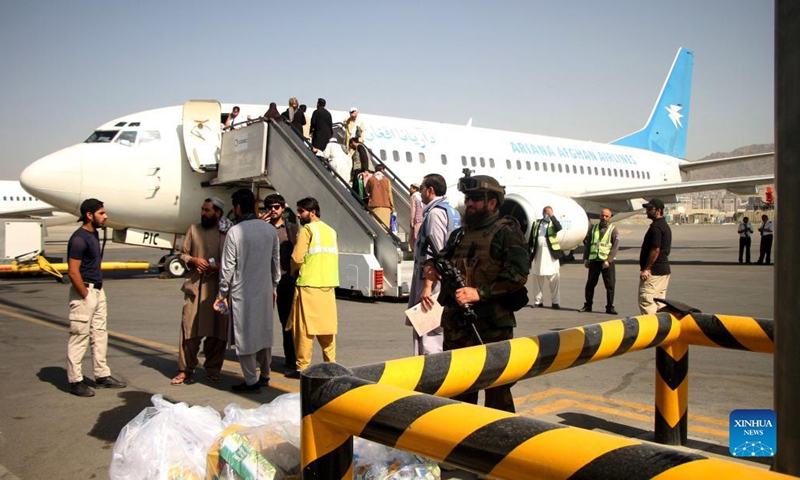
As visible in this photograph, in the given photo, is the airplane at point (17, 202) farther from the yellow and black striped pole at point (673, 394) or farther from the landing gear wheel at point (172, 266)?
the yellow and black striped pole at point (673, 394)

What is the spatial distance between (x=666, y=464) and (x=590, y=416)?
369 centimetres

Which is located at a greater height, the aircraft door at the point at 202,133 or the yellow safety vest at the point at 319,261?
the aircraft door at the point at 202,133

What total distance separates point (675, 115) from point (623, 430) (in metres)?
29.7

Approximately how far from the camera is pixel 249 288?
6.01 metres

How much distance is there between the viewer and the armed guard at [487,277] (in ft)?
13.0

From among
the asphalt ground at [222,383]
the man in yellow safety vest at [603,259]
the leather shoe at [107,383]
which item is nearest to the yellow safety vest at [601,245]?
the man in yellow safety vest at [603,259]

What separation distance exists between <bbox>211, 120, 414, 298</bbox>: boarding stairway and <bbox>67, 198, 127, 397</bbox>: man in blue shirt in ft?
18.1

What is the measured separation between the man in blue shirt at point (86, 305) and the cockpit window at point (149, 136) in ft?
26.2

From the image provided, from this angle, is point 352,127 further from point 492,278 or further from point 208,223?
point 492,278

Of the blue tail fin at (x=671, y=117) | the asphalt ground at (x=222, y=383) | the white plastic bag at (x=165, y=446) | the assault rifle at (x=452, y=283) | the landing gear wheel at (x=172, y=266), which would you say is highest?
the blue tail fin at (x=671, y=117)

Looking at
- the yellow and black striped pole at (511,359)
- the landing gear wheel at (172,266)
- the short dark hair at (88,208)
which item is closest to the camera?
the yellow and black striped pole at (511,359)

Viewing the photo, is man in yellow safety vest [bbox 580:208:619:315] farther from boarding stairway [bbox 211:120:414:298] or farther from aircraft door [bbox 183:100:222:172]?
aircraft door [bbox 183:100:222:172]

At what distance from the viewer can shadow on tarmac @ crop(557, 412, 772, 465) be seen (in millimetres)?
4203

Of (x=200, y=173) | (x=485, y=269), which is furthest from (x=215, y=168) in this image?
(x=485, y=269)
